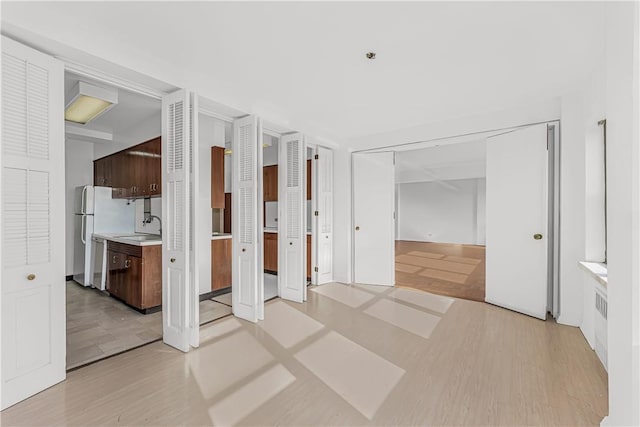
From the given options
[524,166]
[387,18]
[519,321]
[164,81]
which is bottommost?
[519,321]

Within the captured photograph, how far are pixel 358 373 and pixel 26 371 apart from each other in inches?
87.1

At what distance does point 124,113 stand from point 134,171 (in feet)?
2.66

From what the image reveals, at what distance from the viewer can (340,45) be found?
7.41ft

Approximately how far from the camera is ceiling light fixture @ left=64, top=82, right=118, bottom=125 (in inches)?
114

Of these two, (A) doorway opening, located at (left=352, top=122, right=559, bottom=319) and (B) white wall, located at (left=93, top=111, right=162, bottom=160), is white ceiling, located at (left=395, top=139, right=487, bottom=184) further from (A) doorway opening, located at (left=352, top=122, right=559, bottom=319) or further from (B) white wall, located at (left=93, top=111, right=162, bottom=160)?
(B) white wall, located at (left=93, top=111, right=162, bottom=160)

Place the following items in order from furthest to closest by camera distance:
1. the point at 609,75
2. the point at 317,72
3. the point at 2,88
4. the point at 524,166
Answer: the point at 524,166 → the point at 317,72 → the point at 2,88 → the point at 609,75

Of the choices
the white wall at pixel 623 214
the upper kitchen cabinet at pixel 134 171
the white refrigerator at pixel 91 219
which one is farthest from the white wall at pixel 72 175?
the white wall at pixel 623 214

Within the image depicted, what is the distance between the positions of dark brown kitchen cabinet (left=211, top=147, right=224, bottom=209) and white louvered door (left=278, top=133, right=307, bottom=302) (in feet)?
2.92

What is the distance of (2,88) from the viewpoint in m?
1.72

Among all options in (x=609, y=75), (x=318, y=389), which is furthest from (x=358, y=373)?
(x=609, y=75)

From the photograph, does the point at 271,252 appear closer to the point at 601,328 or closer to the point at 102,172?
the point at 102,172

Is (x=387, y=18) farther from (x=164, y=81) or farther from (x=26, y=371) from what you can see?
(x=26, y=371)

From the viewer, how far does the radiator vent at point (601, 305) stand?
7.39ft

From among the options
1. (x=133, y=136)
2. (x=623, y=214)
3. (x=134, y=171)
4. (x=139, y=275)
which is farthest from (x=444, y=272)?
(x=133, y=136)
